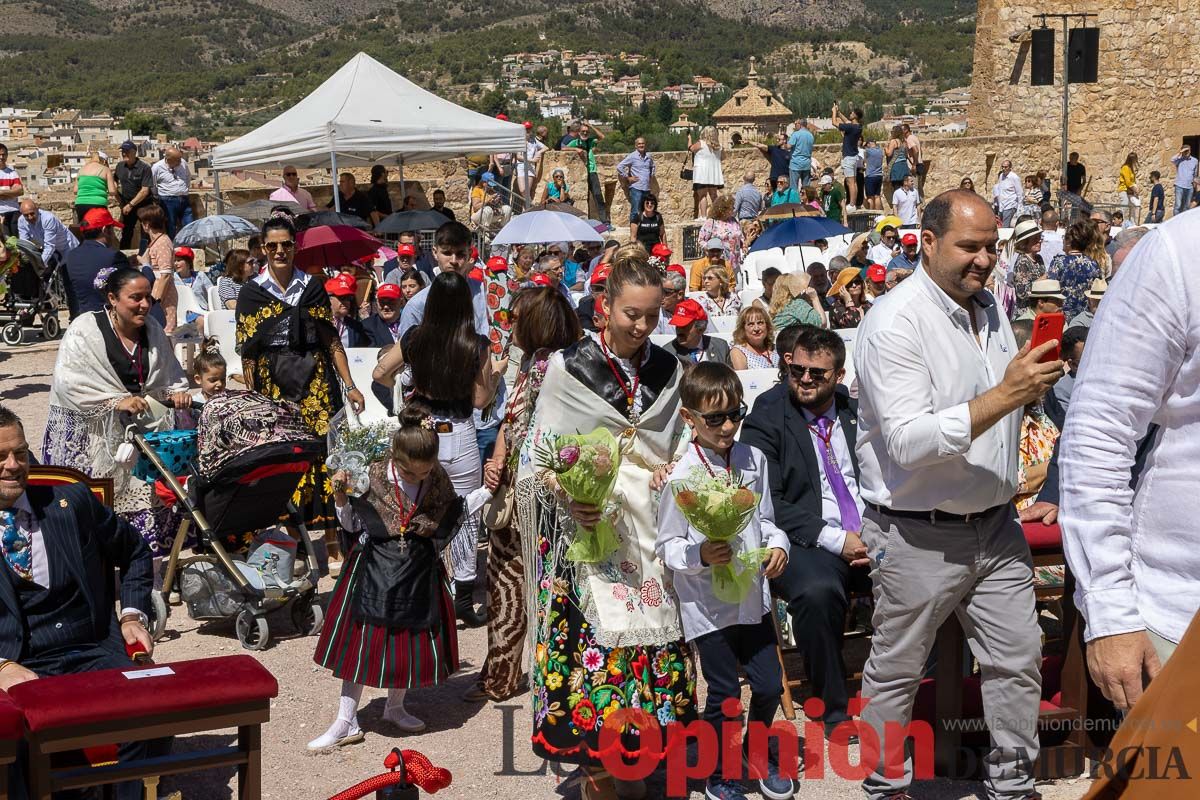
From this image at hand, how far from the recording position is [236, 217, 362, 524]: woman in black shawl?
23.3 ft

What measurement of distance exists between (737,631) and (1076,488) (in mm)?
1951

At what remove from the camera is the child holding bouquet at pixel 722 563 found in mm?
4367

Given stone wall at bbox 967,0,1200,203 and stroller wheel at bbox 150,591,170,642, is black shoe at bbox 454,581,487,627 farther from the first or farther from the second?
stone wall at bbox 967,0,1200,203

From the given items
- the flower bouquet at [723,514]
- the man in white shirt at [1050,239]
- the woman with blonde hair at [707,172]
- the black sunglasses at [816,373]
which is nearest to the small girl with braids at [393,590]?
the flower bouquet at [723,514]

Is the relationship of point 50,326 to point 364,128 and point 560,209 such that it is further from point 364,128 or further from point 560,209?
point 560,209

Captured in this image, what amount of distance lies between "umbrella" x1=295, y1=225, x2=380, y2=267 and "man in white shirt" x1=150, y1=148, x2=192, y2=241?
293 inches

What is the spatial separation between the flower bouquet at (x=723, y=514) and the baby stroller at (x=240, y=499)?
8.69 feet

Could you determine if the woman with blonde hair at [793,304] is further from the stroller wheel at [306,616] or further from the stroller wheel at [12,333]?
the stroller wheel at [12,333]

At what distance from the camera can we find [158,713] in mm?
3428

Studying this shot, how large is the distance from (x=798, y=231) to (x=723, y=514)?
7882 millimetres

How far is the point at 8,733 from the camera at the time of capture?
3312mm

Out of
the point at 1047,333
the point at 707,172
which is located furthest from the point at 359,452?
the point at 707,172

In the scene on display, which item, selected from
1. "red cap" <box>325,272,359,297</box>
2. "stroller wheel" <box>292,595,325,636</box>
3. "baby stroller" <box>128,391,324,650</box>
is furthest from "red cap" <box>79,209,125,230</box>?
"stroller wheel" <box>292,595,325,636</box>

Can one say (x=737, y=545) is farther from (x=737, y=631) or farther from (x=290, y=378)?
(x=290, y=378)
